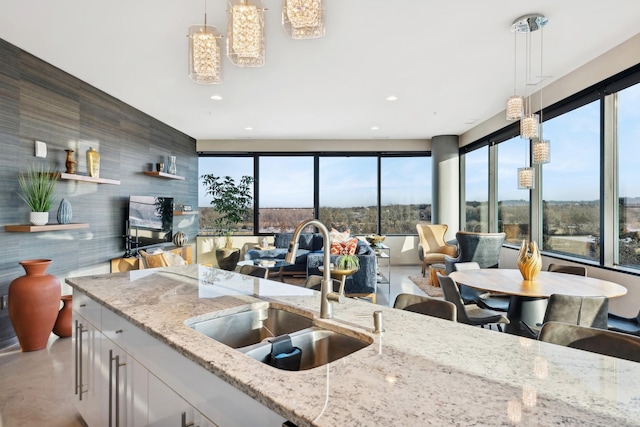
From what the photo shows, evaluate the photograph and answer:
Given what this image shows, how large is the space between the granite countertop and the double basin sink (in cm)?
4

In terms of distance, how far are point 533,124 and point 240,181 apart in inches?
226

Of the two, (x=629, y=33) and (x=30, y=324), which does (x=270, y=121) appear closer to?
(x=30, y=324)

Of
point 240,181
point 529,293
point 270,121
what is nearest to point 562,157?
point 529,293

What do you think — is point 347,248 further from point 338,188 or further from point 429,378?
point 429,378

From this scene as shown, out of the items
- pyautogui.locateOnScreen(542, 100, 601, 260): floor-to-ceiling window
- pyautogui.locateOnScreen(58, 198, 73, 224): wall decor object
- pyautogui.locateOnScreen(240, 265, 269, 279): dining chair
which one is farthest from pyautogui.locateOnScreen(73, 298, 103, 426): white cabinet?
pyautogui.locateOnScreen(542, 100, 601, 260): floor-to-ceiling window

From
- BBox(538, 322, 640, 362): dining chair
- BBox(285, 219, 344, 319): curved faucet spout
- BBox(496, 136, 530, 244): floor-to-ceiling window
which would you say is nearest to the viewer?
BBox(538, 322, 640, 362): dining chair

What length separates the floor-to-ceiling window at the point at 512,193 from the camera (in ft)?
17.2

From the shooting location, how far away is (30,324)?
3092 mm

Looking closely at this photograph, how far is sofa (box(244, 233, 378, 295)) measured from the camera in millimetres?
4520

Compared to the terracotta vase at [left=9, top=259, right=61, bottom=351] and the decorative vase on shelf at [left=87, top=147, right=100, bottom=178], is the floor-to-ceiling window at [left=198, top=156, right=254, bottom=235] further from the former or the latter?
the terracotta vase at [left=9, top=259, right=61, bottom=351]

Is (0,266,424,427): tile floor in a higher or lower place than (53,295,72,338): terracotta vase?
lower

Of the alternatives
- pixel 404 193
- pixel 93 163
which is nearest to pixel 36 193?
pixel 93 163

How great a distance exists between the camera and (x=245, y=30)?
1.45 meters

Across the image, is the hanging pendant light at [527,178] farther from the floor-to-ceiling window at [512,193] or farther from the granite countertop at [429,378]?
the granite countertop at [429,378]
